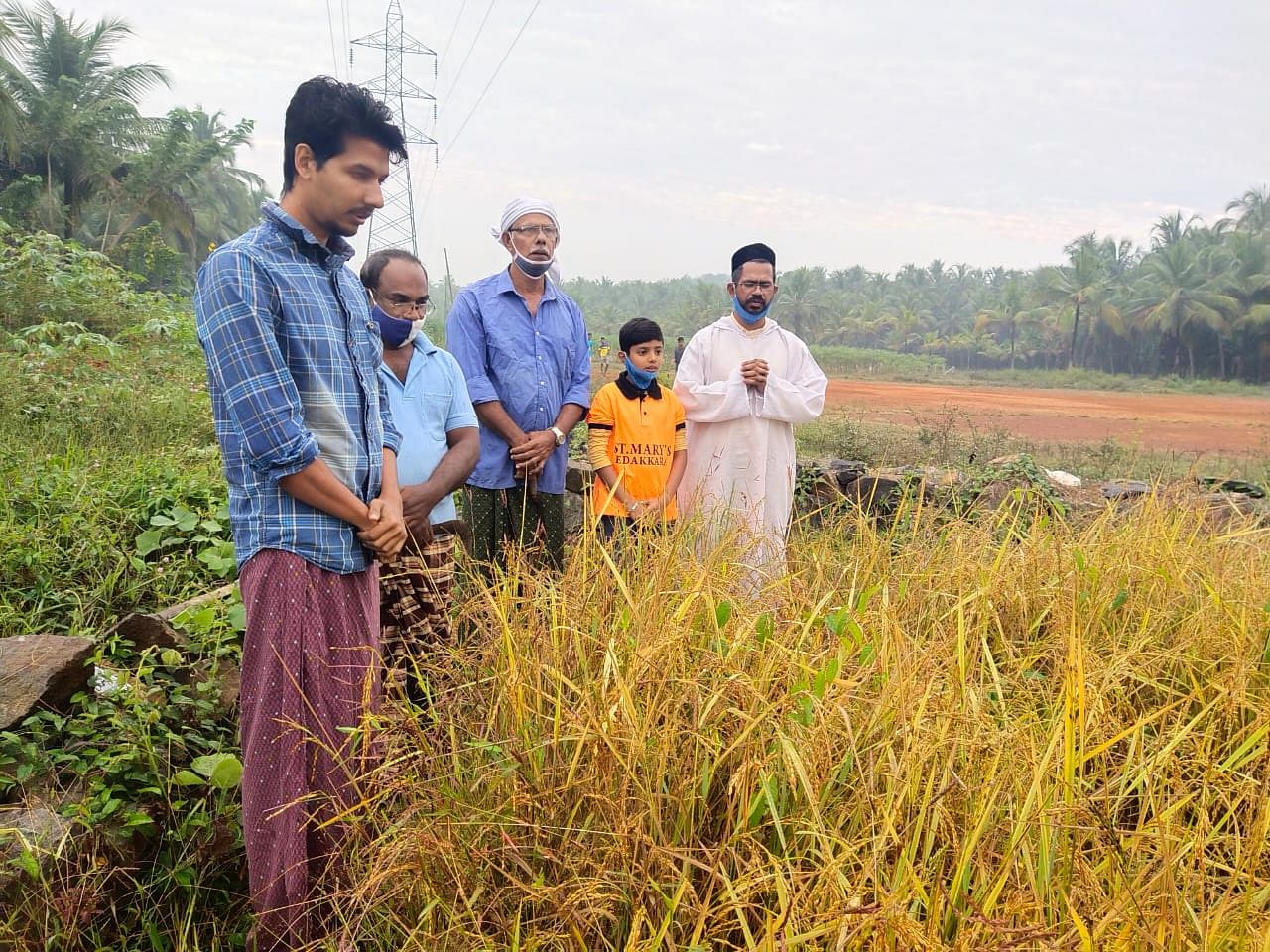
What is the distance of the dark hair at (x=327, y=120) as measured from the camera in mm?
1950

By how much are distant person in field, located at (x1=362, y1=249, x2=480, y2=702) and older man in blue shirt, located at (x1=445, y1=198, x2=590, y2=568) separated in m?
0.45

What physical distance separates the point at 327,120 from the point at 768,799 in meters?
1.58

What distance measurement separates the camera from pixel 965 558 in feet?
9.96

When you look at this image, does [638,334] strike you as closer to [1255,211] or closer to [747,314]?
[747,314]

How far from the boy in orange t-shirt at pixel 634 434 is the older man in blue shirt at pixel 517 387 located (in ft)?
0.40

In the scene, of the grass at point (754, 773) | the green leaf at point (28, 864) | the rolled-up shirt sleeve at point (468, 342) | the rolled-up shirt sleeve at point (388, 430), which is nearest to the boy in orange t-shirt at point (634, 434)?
the rolled-up shirt sleeve at point (468, 342)

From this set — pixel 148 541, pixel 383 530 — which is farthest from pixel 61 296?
pixel 383 530

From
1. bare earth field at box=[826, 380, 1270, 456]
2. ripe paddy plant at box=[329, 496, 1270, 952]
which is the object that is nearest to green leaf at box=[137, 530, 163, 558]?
ripe paddy plant at box=[329, 496, 1270, 952]

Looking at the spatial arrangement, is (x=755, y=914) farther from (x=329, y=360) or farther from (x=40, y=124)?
(x=40, y=124)

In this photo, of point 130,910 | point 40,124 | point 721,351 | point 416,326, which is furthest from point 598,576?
point 40,124

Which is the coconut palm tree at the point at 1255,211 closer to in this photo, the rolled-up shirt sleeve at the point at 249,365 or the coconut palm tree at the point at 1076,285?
the coconut palm tree at the point at 1076,285

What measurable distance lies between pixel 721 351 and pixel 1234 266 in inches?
1592

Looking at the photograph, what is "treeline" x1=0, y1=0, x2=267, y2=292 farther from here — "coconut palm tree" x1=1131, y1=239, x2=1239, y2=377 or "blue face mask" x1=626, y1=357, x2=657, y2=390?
"coconut palm tree" x1=1131, y1=239, x2=1239, y2=377

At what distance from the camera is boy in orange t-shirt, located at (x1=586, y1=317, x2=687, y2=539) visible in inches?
138
